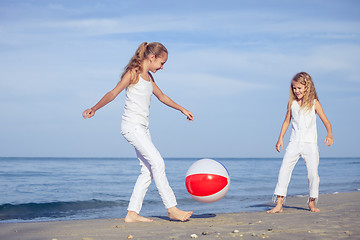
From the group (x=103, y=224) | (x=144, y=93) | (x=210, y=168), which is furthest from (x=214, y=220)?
(x=144, y=93)

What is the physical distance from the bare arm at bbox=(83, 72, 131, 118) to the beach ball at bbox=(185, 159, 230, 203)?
52.1 inches

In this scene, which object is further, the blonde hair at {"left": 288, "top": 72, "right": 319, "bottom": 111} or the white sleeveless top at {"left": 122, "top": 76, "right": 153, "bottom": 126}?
the blonde hair at {"left": 288, "top": 72, "right": 319, "bottom": 111}

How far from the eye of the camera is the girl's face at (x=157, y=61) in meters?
5.10

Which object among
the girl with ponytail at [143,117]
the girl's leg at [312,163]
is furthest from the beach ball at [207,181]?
the girl's leg at [312,163]

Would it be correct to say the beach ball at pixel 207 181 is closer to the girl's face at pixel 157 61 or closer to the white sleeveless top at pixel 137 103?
the white sleeveless top at pixel 137 103

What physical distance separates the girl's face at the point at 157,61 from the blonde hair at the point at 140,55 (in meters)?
0.04

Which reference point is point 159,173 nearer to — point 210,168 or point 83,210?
Answer: point 210,168

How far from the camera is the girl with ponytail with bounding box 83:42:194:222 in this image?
193 inches

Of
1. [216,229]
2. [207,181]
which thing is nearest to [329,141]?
[207,181]

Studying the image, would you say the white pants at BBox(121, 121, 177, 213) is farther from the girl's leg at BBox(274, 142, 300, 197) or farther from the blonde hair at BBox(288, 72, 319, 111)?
the blonde hair at BBox(288, 72, 319, 111)

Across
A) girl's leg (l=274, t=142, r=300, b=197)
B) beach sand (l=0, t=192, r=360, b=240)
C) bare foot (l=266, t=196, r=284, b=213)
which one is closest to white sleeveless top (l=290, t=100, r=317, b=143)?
girl's leg (l=274, t=142, r=300, b=197)

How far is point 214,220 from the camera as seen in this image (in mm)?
5254

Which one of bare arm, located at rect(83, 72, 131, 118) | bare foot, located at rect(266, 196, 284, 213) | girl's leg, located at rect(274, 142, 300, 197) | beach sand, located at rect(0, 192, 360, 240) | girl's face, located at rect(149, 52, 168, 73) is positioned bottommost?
beach sand, located at rect(0, 192, 360, 240)

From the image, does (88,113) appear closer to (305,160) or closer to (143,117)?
(143,117)
